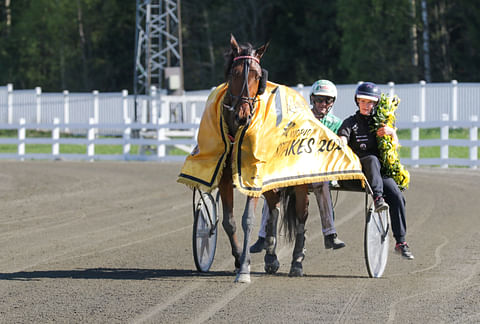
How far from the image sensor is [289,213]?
933cm

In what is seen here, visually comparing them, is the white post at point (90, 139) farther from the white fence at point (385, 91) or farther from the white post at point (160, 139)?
the white post at point (160, 139)

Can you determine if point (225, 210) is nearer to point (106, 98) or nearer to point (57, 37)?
point (106, 98)

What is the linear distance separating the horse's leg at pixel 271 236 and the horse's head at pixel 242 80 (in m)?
1.24

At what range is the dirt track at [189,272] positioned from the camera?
22.6ft

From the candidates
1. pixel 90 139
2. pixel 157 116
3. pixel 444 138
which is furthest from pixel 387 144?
pixel 157 116

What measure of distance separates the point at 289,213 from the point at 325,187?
0.46 metres

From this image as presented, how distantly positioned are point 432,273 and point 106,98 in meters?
33.0

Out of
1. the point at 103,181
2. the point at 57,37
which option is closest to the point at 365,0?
the point at 57,37

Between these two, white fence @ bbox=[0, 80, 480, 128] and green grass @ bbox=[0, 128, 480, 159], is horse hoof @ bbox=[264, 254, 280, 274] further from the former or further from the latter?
white fence @ bbox=[0, 80, 480, 128]

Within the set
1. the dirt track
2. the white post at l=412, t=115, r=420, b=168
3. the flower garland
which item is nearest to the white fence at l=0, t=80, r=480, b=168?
the white post at l=412, t=115, r=420, b=168

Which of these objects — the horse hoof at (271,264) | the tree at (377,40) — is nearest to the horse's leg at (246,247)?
the horse hoof at (271,264)

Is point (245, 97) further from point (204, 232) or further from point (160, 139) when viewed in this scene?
point (160, 139)

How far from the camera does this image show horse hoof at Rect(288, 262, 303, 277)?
869 cm

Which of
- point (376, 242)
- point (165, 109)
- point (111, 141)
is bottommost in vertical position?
point (376, 242)
